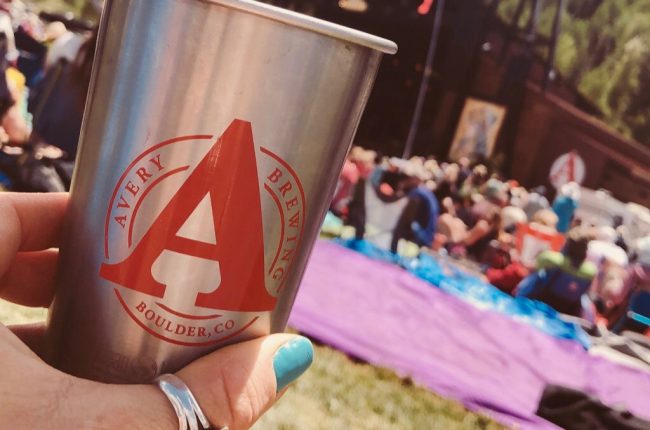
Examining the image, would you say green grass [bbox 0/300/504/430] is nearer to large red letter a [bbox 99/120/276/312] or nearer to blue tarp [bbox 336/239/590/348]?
large red letter a [bbox 99/120/276/312]

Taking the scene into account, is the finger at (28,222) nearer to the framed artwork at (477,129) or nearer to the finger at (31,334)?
the finger at (31,334)

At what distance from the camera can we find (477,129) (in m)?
6.23

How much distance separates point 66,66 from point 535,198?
3971 mm

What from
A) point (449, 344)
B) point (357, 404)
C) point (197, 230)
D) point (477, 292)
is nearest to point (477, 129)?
point (477, 292)

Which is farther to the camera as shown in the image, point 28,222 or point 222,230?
point 28,222

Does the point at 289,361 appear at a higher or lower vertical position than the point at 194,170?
lower

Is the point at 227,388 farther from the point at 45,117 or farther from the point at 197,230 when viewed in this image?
the point at 45,117

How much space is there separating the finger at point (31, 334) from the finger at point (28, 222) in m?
0.08

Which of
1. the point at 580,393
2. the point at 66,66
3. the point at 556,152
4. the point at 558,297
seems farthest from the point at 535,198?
the point at 66,66

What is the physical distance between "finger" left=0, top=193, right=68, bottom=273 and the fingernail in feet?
1.09

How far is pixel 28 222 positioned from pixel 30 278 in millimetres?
104

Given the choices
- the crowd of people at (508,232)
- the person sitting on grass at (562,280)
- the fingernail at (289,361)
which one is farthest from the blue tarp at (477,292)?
the fingernail at (289,361)

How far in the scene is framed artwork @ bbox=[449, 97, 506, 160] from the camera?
6188 mm

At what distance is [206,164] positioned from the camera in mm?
587
